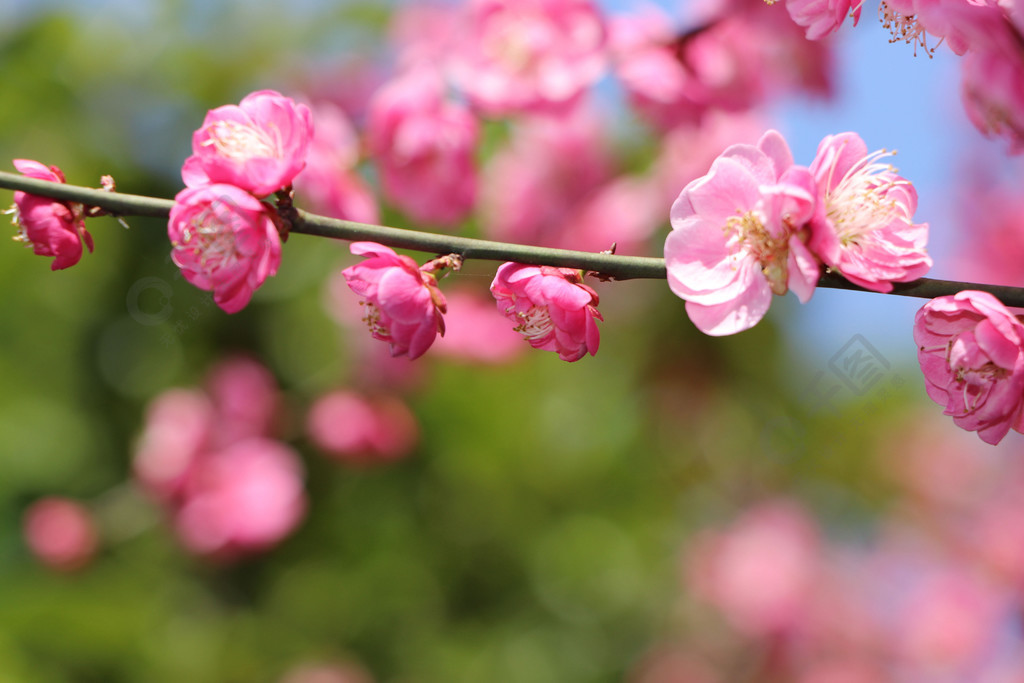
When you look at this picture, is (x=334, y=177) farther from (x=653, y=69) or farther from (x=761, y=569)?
(x=761, y=569)

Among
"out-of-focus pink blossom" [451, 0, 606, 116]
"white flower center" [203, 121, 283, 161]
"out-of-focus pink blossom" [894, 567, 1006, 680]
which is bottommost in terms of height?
"out-of-focus pink blossom" [894, 567, 1006, 680]

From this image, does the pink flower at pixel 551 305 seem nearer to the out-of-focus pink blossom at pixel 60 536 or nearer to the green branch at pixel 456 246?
the green branch at pixel 456 246

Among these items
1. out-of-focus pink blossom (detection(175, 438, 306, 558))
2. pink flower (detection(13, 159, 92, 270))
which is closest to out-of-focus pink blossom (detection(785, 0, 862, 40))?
pink flower (detection(13, 159, 92, 270))

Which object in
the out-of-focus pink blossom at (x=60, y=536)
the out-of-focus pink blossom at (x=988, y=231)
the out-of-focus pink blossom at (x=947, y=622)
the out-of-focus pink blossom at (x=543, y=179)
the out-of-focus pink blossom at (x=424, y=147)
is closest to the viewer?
the out-of-focus pink blossom at (x=424, y=147)

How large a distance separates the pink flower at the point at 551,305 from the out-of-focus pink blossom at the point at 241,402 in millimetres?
1239

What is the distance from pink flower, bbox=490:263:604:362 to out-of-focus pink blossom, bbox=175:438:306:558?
1167 mm

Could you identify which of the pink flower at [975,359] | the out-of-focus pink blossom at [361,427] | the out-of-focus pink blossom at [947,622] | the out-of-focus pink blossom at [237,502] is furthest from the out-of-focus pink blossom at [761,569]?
the pink flower at [975,359]

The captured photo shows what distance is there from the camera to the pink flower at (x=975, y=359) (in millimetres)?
424

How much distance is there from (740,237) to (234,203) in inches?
12.3

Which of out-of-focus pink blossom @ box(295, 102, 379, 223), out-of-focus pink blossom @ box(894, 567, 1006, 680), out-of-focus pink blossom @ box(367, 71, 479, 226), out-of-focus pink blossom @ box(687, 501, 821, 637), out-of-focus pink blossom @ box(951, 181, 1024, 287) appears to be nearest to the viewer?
out-of-focus pink blossom @ box(295, 102, 379, 223)

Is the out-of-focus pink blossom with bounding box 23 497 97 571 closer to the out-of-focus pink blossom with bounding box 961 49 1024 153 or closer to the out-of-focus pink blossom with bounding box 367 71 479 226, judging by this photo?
the out-of-focus pink blossom with bounding box 367 71 479 226

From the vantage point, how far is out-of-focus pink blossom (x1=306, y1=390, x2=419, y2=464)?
1492 mm

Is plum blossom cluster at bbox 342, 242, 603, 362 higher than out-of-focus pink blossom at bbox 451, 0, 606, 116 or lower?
lower

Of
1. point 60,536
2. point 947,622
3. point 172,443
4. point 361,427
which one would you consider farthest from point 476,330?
point 947,622
